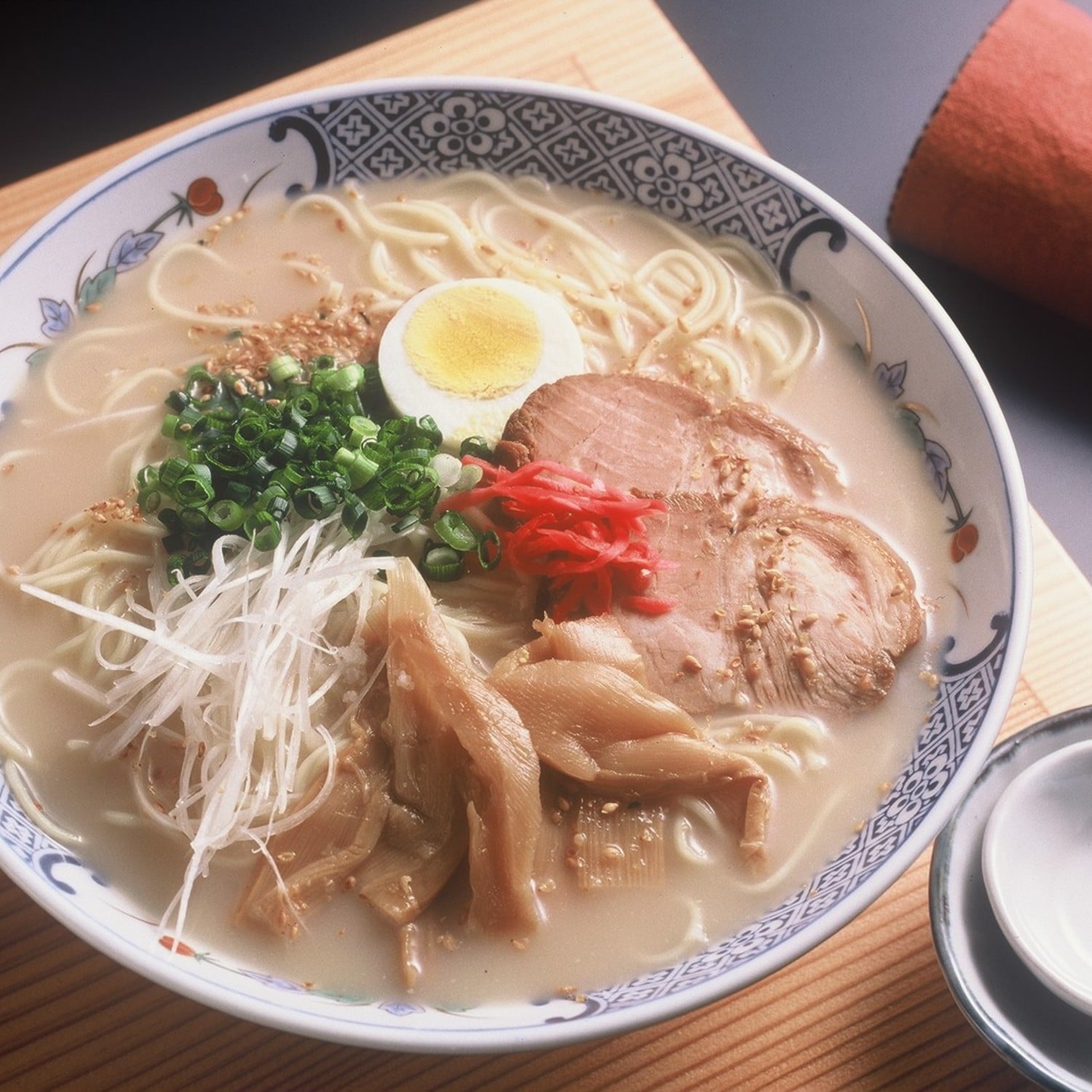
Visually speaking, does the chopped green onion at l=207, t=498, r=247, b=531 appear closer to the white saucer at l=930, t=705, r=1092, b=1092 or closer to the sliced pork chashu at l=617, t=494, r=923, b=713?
the sliced pork chashu at l=617, t=494, r=923, b=713

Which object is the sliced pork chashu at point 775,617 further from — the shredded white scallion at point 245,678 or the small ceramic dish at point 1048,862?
the shredded white scallion at point 245,678

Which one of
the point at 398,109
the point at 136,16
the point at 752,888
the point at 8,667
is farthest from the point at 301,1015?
the point at 136,16

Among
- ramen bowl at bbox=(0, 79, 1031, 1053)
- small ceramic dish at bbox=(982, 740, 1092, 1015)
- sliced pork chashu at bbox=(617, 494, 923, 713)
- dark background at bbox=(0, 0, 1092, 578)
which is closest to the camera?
ramen bowl at bbox=(0, 79, 1031, 1053)

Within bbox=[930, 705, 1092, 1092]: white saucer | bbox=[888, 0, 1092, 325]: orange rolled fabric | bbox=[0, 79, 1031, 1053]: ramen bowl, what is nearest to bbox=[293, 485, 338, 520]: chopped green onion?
bbox=[0, 79, 1031, 1053]: ramen bowl

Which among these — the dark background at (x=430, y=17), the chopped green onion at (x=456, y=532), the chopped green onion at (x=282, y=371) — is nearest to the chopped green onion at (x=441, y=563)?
the chopped green onion at (x=456, y=532)

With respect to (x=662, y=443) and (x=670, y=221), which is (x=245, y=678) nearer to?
(x=662, y=443)

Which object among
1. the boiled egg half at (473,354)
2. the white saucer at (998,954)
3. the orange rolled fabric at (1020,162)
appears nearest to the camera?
the white saucer at (998,954)
